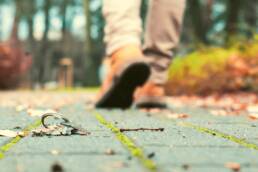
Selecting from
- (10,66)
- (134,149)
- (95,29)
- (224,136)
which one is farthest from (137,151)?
(95,29)

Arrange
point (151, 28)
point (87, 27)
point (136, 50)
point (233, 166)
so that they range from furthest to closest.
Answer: point (87, 27) → point (151, 28) → point (136, 50) → point (233, 166)

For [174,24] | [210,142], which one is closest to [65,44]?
[174,24]

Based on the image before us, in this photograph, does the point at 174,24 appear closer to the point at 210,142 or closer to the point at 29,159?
the point at 210,142

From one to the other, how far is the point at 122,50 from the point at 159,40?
0.43 metres

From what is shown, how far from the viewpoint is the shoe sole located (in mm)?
3930

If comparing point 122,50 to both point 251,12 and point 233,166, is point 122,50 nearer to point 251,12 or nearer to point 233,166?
point 233,166

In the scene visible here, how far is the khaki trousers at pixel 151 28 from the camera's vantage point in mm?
4125

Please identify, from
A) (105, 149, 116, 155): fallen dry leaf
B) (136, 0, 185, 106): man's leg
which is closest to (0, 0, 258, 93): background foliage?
(136, 0, 185, 106): man's leg

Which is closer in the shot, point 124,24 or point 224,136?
point 224,136

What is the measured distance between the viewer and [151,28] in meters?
4.39

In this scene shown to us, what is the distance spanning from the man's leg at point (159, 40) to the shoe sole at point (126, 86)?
200 millimetres

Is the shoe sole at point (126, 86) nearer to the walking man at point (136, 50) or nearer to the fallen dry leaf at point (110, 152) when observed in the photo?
the walking man at point (136, 50)

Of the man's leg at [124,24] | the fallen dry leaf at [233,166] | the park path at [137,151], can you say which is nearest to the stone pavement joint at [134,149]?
the park path at [137,151]

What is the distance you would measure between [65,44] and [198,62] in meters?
25.3
